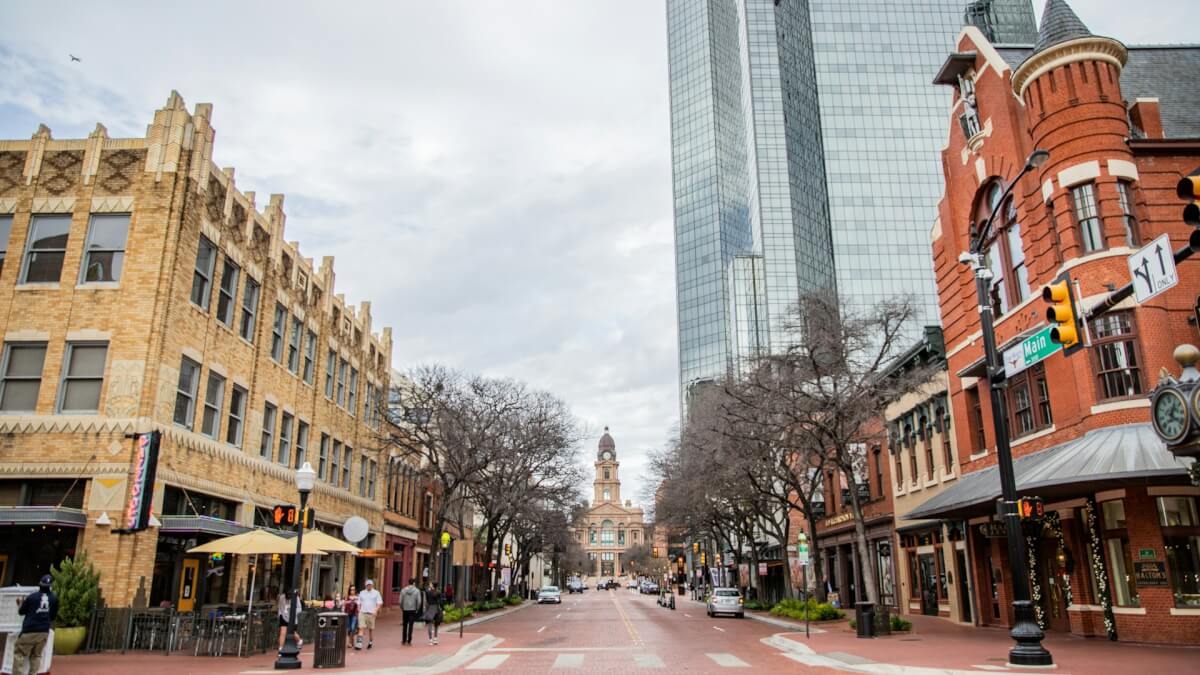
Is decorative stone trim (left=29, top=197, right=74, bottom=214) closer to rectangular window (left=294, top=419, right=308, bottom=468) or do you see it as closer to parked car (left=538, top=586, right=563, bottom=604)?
rectangular window (left=294, top=419, right=308, bottom=468)

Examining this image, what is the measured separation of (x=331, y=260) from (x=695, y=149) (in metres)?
143

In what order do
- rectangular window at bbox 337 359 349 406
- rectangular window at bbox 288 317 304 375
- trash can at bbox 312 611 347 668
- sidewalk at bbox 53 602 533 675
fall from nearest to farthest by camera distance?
sidewalk at bbox 53 602 533 675 < trash can at bbox 312 611 347 668 < rectangular window at bbox 288 317 304 375 < rectangular window at bbox 337 359 349 406

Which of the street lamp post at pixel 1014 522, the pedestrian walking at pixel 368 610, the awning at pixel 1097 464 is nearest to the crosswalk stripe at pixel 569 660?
the pedestrian walking at pixel 368 610

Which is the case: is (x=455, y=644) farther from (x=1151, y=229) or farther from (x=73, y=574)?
(x=1151, y=229)

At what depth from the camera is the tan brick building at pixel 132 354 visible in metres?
20.0

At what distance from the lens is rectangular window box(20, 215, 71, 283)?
22.1m

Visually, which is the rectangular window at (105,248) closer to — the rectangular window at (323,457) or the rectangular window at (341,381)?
the rectangular window at (323,457)

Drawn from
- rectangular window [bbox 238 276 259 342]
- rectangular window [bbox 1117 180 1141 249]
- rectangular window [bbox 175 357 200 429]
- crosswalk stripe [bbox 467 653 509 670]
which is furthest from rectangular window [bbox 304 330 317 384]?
rectangular window [bbox 1117 180 1141 249]

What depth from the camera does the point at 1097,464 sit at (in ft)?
58.5

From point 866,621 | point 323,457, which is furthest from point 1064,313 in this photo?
point 323,457

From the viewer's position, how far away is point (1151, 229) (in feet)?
67.9

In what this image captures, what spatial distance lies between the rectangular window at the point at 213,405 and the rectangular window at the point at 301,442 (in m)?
6.32

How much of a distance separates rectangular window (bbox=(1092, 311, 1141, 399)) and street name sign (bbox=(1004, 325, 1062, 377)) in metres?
6.28

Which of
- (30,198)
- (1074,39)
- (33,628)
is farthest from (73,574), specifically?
(1074,39)
